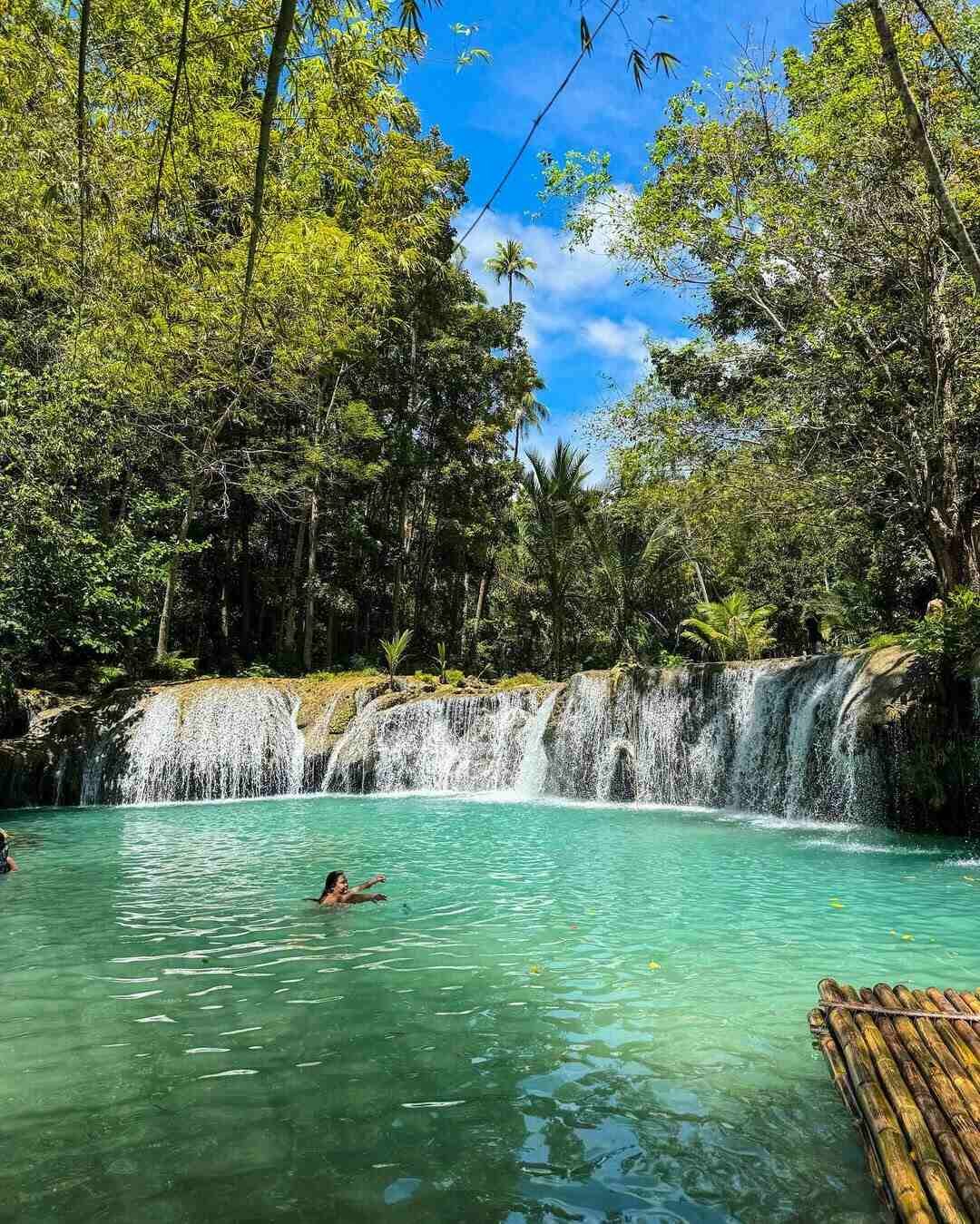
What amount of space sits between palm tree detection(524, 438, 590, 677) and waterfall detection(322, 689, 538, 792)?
345 inches

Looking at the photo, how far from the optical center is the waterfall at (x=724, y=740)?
12.1m

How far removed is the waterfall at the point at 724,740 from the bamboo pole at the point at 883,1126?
9242 mm

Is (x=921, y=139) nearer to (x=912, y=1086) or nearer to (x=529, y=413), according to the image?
(x=912, y=1086)

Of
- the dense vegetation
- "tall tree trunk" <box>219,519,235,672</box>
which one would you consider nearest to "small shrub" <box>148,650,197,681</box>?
the dense vegetation

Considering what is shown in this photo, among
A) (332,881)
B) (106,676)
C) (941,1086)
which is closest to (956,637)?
(332,881)

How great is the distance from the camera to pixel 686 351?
44.5 ft

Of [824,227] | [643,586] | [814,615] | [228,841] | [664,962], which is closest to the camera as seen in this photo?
[664,962]

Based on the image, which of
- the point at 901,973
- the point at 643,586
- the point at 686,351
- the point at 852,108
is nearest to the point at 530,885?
the point at 901,973

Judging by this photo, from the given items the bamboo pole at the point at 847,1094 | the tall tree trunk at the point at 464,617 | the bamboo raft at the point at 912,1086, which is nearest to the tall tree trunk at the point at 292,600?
the tall tree trunk at the point at 464,617

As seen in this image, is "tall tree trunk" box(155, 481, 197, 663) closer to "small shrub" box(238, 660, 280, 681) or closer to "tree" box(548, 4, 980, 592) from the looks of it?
"small shrub" box(238, 660, 280, 681)

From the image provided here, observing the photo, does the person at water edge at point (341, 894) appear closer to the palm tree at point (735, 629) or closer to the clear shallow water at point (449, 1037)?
the clear shallow water at point (449, 1037)

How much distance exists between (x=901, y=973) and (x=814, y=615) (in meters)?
23.3

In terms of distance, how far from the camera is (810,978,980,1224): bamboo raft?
2.22m

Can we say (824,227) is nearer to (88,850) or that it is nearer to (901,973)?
(901,973)
